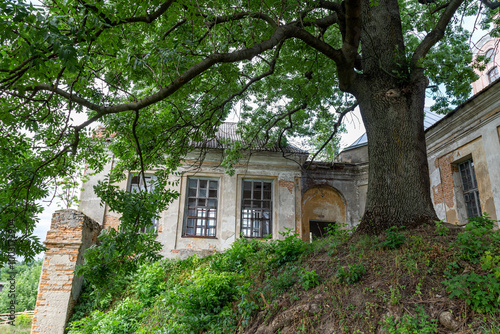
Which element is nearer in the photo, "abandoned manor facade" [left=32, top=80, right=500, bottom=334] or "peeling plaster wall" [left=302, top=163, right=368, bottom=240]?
"abandoned manor facade" [left=32, top=80, right=500, bottom=334]

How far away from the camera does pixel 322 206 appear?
15.9 metres

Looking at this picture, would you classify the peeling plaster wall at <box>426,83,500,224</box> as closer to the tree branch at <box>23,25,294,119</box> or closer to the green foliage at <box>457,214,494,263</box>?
the green foliage at <box>457,214,494,263</box>

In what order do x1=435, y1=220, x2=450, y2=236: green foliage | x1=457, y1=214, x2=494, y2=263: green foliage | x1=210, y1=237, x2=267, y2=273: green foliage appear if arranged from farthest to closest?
x1=210, y1=237, x2=267, y2=273: green foliage
x1=435, y1=220, x2=450, y2=236: green foliage
x1=457, y1=214, x2=494, y2=263: green foliage

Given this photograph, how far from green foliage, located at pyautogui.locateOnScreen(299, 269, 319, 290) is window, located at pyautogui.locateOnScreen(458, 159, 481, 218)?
26.7ft

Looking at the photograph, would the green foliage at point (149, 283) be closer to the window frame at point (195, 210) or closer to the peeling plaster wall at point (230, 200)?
the peeling plaster wall at point (230, 200)

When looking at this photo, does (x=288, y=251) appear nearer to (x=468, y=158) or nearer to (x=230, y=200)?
(x=230, y=200)

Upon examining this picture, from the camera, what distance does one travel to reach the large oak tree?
170 inches

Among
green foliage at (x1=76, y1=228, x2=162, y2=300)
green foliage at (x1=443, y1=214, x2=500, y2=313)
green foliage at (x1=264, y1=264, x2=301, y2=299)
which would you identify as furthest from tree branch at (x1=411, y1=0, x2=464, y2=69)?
green foliage at (x1=76, y1=228, x2=162, y2=300)

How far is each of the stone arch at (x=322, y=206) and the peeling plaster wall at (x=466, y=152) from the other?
432 centimetres

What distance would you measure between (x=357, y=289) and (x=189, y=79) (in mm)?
3385

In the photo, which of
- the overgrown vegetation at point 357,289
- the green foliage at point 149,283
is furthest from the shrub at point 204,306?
the green foliage at point 149,283

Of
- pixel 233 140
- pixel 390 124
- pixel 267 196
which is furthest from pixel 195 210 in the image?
pixel 390 124

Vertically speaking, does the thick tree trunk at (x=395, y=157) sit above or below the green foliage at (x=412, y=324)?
above

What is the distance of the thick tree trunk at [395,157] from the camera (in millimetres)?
5566
